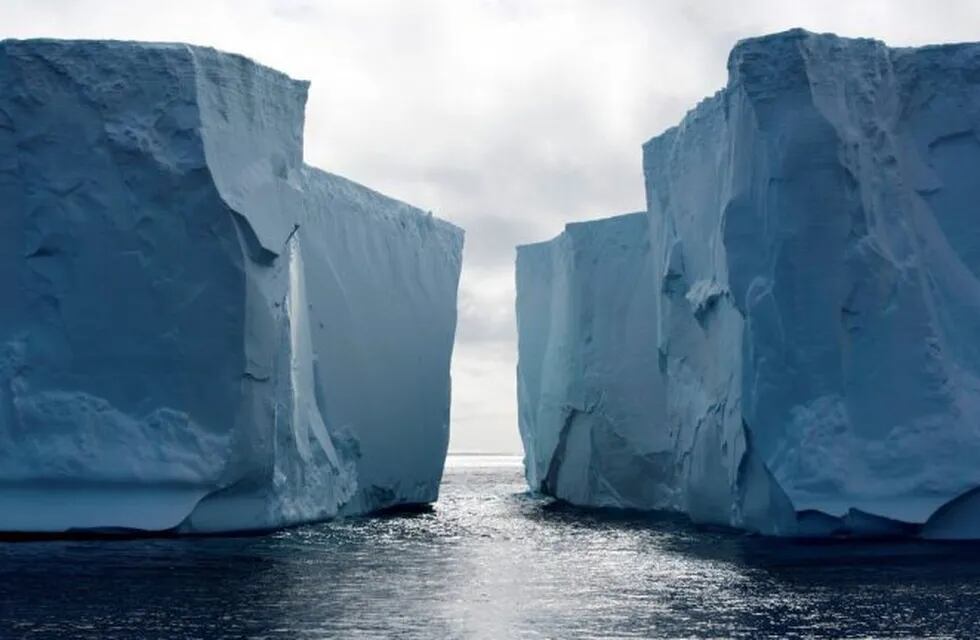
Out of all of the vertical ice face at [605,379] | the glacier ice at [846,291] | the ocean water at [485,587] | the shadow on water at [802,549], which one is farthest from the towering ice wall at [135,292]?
the vertical ice face at [605,379]

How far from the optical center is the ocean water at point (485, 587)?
860 cm

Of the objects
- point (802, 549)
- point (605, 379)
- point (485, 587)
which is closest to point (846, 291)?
point (802, 549)

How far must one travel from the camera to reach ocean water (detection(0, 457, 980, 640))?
28.2ft

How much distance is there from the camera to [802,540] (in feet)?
48.0

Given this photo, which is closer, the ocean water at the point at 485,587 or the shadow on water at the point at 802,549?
the ocean water at the point at 485,587

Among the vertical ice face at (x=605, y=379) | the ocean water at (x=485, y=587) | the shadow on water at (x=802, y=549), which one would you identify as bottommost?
the ocean water at (x=485, y=587)

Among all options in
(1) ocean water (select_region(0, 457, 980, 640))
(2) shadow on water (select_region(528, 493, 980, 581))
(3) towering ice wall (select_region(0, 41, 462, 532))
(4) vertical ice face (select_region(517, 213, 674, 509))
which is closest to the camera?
(1) ocean water (select_region(0, 457, 980, 640))

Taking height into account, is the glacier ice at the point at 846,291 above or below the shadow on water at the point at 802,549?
above

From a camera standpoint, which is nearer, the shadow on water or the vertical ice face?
the shadow on water

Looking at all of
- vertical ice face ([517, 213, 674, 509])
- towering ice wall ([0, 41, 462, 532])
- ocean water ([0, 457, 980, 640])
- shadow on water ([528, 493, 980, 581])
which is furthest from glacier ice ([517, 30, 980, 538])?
towering ice wall ([0, 41, 462, 532])

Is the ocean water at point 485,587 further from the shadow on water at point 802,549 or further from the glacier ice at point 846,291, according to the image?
the glacier ice at point 846,291

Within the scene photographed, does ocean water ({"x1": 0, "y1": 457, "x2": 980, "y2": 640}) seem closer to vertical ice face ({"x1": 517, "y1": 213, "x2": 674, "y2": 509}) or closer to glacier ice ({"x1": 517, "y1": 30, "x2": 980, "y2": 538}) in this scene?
glacier ice ({"x1": 517, "y1": 30, "x2": 980, "y2": 538})

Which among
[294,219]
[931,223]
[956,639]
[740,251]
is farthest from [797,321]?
[956,639]

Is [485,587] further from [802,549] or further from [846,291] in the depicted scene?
[846,291]
